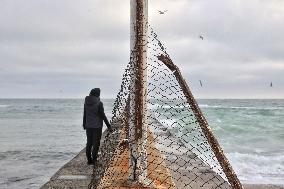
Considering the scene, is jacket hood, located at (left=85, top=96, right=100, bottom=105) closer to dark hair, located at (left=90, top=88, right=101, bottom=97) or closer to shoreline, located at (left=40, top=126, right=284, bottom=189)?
dark hair, located at (left=90, top=88, right=101, bottom=97)

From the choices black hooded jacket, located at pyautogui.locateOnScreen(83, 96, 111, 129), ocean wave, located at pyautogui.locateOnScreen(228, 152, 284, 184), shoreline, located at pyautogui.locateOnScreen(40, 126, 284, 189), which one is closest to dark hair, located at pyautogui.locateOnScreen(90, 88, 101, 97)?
black hooded jacket, located at pyautogui.locateOnScreen(83, 96, 111, 129)

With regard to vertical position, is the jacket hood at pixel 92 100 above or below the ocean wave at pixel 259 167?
above

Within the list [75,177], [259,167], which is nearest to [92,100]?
[75,177]

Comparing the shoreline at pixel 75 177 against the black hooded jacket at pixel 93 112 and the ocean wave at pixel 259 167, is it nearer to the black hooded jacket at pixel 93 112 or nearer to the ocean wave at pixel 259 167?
the black hooded jacket at pixel 93 112

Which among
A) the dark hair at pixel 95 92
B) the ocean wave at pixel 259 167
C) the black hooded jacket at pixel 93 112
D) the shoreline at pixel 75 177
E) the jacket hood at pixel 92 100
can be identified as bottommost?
the ocean wave at pixel 259 167

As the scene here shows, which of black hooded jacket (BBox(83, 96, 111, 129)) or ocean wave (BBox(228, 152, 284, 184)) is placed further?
ocean wave (BBox(228, 152, 284, 184))

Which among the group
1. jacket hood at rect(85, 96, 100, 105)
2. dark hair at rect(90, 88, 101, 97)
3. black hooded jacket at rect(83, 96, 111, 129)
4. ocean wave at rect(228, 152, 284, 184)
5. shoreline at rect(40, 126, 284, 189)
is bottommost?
ocean wave at rect(228, 152, 284, 184)

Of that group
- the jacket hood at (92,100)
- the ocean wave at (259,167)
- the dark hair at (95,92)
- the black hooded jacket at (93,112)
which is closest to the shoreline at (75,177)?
the black hooded jacket at (93,112)

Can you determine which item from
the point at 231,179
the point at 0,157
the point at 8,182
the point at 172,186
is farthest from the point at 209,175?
the point at 0,157

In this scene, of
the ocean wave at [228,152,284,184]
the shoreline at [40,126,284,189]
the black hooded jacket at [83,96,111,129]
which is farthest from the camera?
the ocean wave at [228,152,284,184]

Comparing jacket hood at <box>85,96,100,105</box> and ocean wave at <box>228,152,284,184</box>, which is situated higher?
jacket hood at <box>85,96,100,105</box>

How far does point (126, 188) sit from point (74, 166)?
12.0 feet

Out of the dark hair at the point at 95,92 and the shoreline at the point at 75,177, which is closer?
the shoreline at the point at 75,177

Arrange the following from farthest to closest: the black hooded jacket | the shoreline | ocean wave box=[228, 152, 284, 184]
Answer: ocean wave box=[228, 152, 284, 184]
the black hooded jacket
the shoreline
